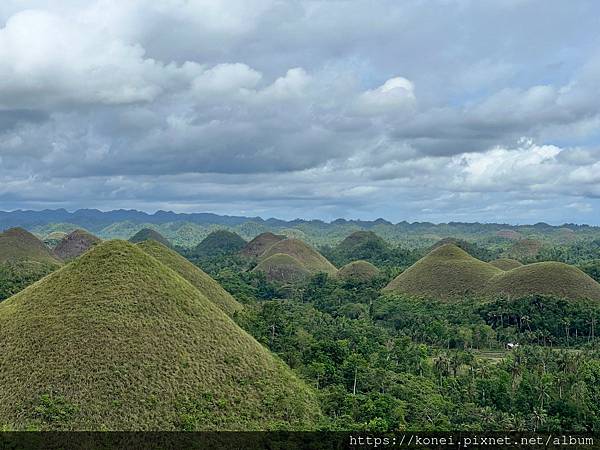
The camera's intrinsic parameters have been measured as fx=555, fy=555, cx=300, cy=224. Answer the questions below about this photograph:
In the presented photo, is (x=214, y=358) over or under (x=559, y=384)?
over

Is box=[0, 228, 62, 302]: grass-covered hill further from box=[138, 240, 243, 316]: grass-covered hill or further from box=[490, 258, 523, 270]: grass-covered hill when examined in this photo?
box=[490, 258, 523, 270]: grass-covered hill

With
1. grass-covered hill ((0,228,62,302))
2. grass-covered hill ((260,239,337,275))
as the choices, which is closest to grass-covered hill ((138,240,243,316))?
grass-covered hill ((0,228,62,302))

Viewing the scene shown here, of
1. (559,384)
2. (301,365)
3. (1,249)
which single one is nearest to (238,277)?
(1,249)

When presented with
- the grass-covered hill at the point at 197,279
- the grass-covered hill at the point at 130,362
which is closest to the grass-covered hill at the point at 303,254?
the grass-covered hill at the point at 197,279

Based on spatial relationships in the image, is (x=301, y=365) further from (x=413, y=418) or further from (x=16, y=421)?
(x=16, y=421)

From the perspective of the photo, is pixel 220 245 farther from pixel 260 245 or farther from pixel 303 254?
pixel 303 254

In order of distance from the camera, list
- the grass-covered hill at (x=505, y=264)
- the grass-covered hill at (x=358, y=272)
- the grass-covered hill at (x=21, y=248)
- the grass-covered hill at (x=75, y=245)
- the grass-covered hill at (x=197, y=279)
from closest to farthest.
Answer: the grass-covered hill at (x=197, y=279) → the grass-covered hill at (x=505, y=264) → the grass-covered hill at (x=358, y=272) → the grass-covered hill at (x=21, y=248) → the grass-covered hill at (x=75, y=245)

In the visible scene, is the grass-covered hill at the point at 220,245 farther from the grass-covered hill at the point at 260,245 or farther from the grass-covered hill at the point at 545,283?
the grass-covered hill at the point at 545,283
